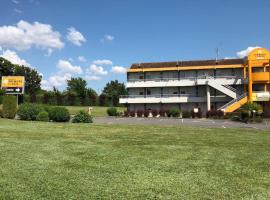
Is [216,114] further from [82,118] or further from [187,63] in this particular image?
[82,118]

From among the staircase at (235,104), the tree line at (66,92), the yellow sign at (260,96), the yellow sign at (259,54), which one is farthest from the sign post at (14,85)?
the yellow sign at (259,54)

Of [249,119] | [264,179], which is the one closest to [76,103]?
[249,119]

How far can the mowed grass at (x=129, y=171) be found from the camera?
21.4 feet

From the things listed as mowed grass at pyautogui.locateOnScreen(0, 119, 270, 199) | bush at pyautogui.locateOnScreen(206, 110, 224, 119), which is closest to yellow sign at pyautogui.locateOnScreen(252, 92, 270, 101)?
bush at pyautogui.locateOnScreen(206, 110, 224, 119)

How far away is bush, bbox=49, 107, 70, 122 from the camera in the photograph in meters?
27.2

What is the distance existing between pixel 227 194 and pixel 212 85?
43.4 meters

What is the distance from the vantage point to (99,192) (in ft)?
21.2

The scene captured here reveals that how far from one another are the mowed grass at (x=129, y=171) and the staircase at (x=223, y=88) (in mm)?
35713

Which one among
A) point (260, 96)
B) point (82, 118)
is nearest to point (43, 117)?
point (82, 118)

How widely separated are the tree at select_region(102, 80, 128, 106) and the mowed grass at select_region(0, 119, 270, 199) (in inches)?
2870

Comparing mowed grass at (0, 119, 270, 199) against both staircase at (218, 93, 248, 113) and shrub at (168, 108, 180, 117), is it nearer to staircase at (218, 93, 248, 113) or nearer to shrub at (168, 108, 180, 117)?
staircase at (218, 93, 248, 113)

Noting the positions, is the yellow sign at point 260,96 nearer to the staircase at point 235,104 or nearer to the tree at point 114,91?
the staircase at point 235,104

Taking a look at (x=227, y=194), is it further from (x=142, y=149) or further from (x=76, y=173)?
(x=142, y=149)

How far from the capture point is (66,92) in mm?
88125
